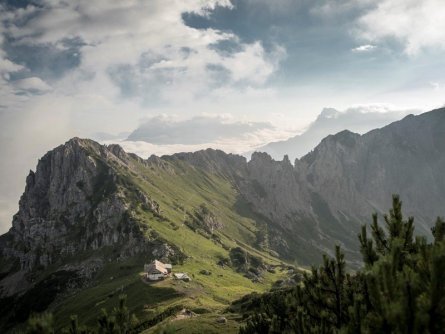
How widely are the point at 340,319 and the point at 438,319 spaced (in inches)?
372

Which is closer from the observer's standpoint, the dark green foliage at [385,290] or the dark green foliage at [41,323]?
the dark green foliage at [385,290]

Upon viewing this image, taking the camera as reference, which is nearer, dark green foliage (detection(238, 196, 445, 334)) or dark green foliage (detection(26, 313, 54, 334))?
dark green foliage (detection(238, 196, 445, 334))

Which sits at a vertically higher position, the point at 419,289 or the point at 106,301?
the point at 419,289

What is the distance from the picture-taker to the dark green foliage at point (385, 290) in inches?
529

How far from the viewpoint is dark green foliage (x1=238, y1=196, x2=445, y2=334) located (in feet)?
44.1

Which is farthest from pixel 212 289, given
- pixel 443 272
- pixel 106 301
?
pixel 443 272

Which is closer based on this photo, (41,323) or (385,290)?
(385,290)

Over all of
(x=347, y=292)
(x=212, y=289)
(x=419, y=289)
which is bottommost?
(x=212, y=289)

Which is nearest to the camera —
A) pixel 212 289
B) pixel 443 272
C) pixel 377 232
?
pixel 443 272

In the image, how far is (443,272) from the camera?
43.0ft

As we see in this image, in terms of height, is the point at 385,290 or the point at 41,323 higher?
the point at 41,323

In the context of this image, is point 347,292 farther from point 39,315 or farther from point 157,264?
point 157,264

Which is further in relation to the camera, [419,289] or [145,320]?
[145,320]

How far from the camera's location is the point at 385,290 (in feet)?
48.5
